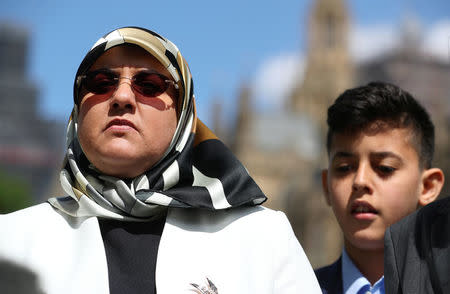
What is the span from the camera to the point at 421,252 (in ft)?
6.85

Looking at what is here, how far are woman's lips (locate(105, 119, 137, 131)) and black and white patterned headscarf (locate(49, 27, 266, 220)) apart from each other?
0.16 metres

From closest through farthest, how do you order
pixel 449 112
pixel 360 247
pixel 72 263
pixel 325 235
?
pixel 72 263
pixel 360 247
pixel 325 235
pixel 449 112

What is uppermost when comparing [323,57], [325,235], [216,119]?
[323,57]

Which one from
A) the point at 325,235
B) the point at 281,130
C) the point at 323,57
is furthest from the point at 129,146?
the point at 323,57

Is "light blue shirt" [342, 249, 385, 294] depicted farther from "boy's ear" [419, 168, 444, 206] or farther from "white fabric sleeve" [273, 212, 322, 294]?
"white fabric sleeve" [273, 212, 322, 294]

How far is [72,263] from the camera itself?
197cm

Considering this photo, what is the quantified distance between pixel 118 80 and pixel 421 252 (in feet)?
3.59

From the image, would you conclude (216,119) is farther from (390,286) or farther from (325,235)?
(390,286)

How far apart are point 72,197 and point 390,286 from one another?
105cm

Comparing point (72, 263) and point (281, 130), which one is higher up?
point (72, 263)

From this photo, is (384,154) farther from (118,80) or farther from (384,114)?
(118,80)

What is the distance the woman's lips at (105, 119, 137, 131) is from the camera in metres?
2.08

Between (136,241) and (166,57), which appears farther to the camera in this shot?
(166,57)

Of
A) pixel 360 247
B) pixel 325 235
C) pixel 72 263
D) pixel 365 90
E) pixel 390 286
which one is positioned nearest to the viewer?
pixel 72 263
